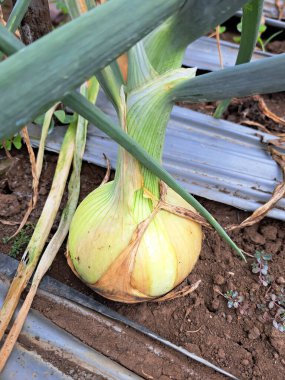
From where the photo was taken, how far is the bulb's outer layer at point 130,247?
0.92 m

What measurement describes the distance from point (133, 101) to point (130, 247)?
0.30 metres

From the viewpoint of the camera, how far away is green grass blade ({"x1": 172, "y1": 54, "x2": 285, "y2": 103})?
2.07ft

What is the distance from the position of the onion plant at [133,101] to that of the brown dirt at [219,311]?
0.12m

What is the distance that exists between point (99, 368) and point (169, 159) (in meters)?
0.68

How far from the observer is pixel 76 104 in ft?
2.00

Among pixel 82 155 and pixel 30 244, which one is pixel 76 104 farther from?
pixel 82 155

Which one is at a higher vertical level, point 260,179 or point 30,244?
point 30,244

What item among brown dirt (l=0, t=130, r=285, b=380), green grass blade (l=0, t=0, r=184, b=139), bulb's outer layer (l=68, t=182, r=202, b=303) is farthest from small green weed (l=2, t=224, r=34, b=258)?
green grass blade (l=0, t=0, r=184, b=139)

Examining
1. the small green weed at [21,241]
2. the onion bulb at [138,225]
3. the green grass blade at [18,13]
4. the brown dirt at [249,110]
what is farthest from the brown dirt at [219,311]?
the green grass blade at [18,13]

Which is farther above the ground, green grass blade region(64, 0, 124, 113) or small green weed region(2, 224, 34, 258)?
green grass blade region(64, 0, 124, 113)

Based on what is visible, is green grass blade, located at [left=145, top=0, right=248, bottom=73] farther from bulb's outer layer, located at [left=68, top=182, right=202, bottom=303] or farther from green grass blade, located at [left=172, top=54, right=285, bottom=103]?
bulb's outer layer, located at [left=68, top=182, right=202, bottom=303]

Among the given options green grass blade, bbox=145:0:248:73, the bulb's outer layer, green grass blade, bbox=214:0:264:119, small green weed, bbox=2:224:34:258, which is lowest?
small green weed, bbox=2:224:34:258

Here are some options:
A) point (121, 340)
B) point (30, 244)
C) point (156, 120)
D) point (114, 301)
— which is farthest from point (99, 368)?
point (156, 120)

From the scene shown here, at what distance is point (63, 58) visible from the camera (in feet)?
1.27
